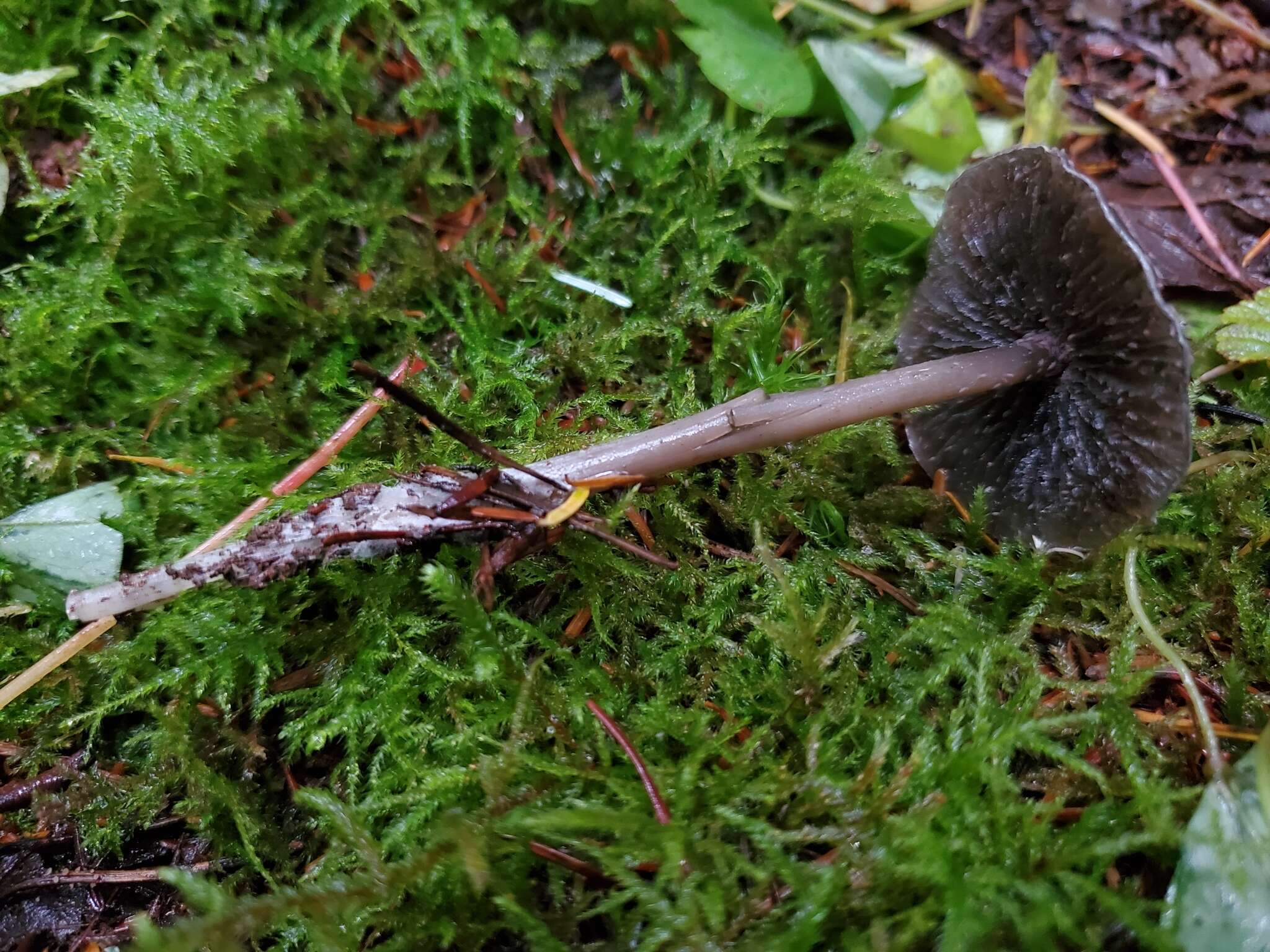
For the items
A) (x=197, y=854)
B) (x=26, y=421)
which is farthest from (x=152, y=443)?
(x=197, y=854)

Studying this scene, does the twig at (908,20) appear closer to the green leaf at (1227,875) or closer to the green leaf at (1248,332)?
the green leaf at (1248,332)

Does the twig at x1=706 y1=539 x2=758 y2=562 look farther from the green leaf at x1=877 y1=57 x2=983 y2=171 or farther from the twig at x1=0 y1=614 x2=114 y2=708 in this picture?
the green leaf at x1=877 y1=57 x2=983 y2=171

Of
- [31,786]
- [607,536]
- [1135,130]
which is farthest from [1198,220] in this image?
[31,786]

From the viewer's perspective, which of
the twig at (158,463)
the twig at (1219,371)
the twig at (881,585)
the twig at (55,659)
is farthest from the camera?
the twig at (1219,371)

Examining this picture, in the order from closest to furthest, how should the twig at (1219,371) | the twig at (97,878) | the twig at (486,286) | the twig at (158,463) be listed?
the twig at (97,878), the twig at (158,463), the twig at (1219,371), the twig at (486,286)

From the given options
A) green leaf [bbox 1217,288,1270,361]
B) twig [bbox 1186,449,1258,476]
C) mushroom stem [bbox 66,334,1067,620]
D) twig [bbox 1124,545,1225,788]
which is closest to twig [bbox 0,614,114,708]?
mushroom stem [bbox 66,334,1067,620]

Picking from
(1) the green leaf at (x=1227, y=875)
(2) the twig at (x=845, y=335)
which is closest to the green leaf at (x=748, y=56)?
(2) the twig at (x=845, y=335)
